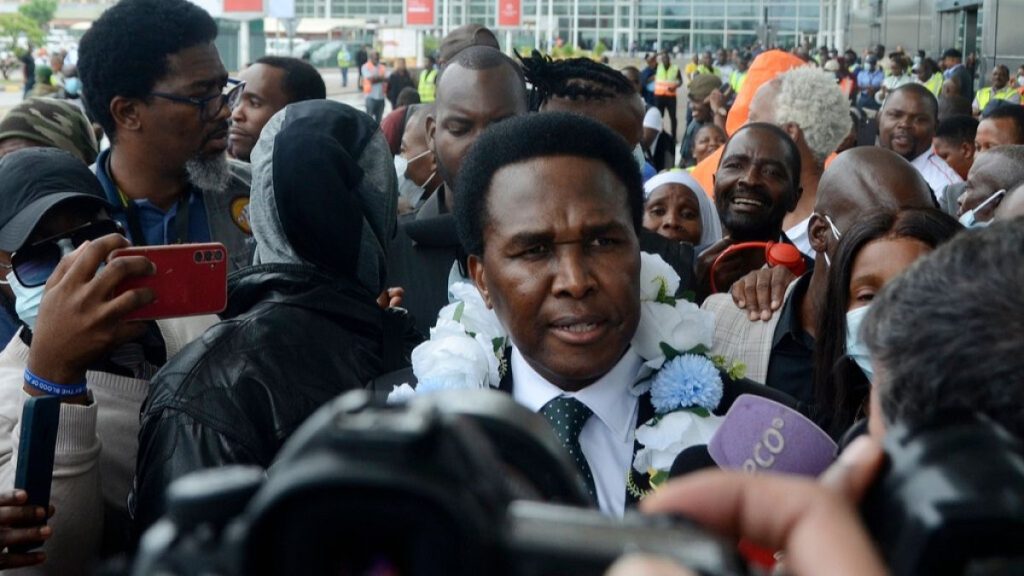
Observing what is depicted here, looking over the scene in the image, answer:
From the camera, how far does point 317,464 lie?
0.74 m

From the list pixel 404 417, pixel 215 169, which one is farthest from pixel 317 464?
pixel 215 169

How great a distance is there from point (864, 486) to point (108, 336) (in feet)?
6.03

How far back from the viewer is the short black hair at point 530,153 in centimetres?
243

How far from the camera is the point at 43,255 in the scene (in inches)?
106

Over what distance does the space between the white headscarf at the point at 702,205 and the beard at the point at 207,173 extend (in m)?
1.83

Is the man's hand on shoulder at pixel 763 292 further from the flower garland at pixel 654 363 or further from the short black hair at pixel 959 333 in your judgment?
the short black hair at pixel 959 333

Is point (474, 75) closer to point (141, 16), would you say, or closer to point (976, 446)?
point (141, 16)

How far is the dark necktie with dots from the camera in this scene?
2.29 meters

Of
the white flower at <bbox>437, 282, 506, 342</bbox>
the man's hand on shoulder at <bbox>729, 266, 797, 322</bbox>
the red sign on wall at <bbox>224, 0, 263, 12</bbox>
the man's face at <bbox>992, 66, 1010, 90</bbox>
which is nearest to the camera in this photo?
the white flower at <bbox>437, 282, 506, 342</bbox>

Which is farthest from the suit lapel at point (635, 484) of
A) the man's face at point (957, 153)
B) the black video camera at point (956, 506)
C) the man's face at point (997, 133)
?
the man's face at point (957, 153)

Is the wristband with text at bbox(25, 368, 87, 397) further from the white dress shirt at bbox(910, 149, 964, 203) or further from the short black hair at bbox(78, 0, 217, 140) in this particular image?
the white dress shirt at bbox(910, 149, 964, 203)

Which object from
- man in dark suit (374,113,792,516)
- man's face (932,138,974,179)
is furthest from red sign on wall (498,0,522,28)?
man in dark suit (374,113,792,516)

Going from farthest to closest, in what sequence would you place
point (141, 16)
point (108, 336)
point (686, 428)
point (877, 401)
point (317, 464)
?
point (141, 16) < point (108, 336) < point (686, 428) < point (877, 401) < point (317, 464)

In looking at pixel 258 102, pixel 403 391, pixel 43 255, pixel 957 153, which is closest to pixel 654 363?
pixel 403 391
